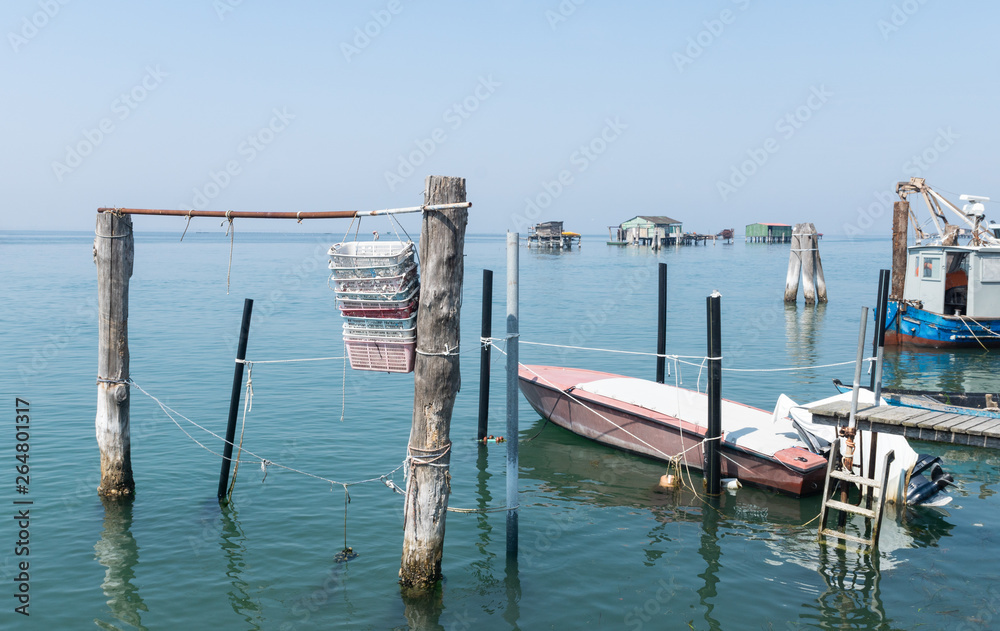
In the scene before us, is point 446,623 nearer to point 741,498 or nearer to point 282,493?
point 282,493

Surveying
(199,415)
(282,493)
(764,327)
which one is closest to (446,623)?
(282,493)

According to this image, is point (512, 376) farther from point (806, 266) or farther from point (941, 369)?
point (806, 266)

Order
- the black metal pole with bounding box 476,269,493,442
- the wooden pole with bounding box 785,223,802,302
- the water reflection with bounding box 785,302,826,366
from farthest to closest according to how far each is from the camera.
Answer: the wooden pole with bounding box 785,223,802,302 < the water reflection with bounding box 785,302,826,366 < the black metal pole with bounding box 476,269,493,442

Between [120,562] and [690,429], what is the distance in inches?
327

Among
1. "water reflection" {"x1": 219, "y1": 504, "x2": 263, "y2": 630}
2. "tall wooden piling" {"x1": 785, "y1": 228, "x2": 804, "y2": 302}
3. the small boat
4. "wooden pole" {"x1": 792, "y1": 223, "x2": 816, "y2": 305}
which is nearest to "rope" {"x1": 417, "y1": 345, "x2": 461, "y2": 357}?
"water reflection" {"x1": 219, "y1": 504, "x2": 263, "y2": 630}

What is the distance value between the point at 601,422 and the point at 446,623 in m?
6.45

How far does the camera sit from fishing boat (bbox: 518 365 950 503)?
10.6m

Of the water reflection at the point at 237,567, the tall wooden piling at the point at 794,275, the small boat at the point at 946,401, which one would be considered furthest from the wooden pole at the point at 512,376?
the tall wooden piling at the point at 794,275

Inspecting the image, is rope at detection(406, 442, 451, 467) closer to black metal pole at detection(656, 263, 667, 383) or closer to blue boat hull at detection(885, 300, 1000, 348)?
black metal pole at detection(656, 263, 667, 383)

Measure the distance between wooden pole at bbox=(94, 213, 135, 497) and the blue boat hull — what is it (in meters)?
23.3

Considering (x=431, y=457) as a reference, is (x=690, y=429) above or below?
below

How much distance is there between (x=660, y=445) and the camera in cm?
1222

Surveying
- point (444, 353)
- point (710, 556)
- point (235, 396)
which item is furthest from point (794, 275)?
point (444, 353)

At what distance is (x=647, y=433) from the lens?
12422 millimetres
